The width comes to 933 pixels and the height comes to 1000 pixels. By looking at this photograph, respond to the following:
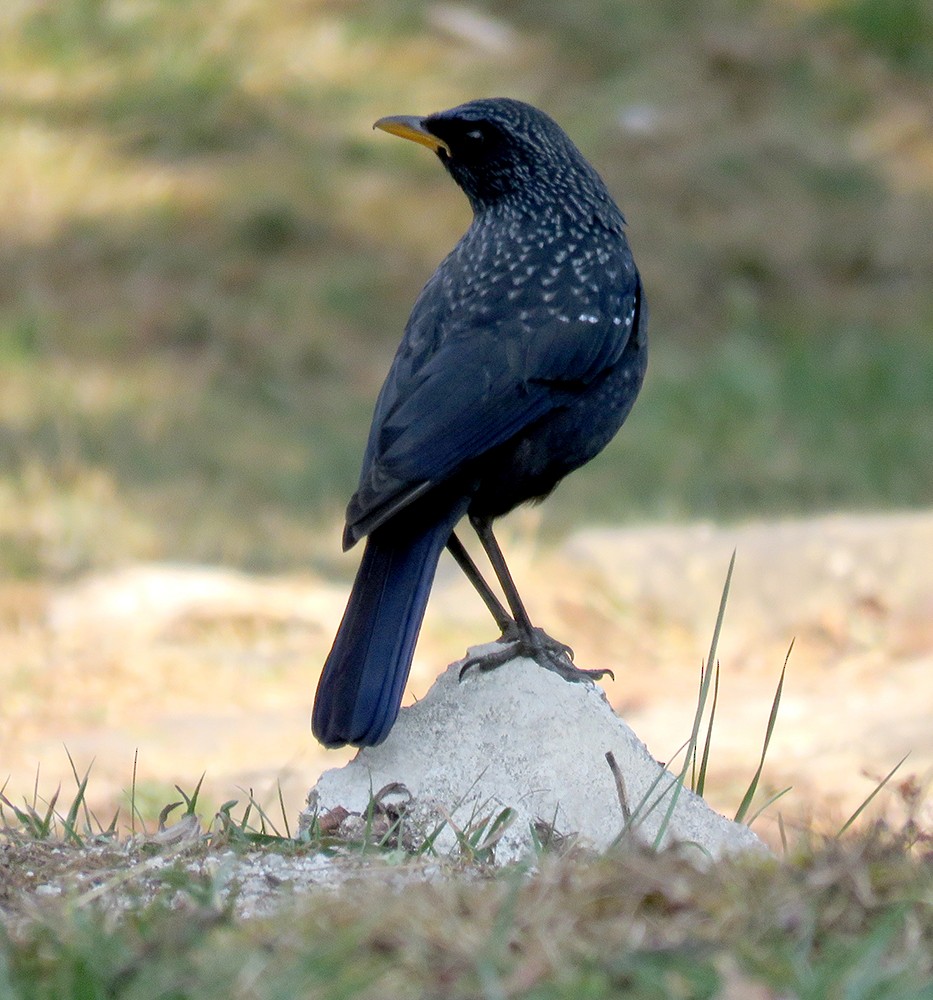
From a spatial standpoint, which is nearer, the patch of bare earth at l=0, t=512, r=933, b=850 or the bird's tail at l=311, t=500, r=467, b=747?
the bird's tail at l=311, t=500, r=467, b=747

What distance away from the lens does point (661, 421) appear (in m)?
10.7

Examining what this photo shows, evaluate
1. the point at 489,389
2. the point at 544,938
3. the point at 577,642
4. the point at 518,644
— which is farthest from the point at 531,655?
the point at 577,642

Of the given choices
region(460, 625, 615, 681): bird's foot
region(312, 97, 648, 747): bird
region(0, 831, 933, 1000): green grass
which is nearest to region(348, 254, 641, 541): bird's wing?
region(312, 97, 648, 747): bird

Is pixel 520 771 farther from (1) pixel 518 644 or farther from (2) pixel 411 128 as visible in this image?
(2) pixel 411 128

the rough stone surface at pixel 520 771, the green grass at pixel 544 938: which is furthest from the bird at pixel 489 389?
the green grass at pixel 544 938

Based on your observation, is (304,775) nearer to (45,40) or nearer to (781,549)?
(781,549)

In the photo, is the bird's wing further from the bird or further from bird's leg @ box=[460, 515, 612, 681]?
bird's leg @ box=[460, 515, 612, 681]

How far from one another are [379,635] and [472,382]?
0.61 m

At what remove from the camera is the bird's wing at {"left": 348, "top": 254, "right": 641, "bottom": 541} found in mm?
3482

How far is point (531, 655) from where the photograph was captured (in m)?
A: 3.78

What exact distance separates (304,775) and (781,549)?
2576 mm

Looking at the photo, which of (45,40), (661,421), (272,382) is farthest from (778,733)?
(45,40)

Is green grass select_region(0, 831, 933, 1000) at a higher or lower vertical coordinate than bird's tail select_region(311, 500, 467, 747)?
lower

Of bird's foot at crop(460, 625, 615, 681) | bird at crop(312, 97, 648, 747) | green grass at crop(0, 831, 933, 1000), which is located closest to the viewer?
green grass at crop(0, 831, 933, 1000)
